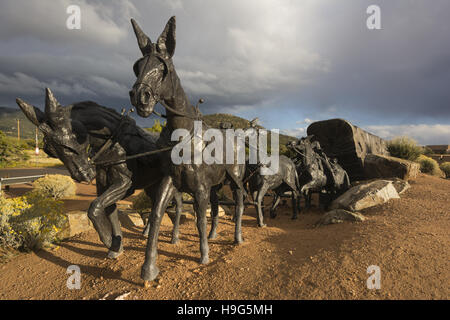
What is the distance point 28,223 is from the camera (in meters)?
4.71

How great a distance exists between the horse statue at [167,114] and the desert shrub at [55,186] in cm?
1038

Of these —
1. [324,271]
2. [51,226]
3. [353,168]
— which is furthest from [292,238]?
[353,168]

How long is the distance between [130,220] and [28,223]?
239 cm

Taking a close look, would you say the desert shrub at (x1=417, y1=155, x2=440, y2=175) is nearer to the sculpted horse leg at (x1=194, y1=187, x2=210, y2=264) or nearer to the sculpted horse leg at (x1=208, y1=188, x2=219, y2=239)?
the sculpted horse leg at (x1=208, y1=188, x2=219, y2=239)

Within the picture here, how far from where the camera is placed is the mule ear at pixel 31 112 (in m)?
3.06

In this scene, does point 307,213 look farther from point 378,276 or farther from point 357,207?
point 378,276

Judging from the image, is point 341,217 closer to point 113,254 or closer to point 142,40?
point 113,254

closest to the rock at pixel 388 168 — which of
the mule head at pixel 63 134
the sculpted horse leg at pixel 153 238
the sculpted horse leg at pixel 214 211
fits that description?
the sculpted horse leg at pixel 214 211

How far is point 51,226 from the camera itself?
16.7 feet

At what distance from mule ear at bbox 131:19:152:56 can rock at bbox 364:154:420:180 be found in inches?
435

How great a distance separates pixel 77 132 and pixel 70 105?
1.51 ft

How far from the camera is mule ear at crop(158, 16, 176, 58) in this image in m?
2.92

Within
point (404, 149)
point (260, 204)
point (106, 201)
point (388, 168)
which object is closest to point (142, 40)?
point (106, 201)

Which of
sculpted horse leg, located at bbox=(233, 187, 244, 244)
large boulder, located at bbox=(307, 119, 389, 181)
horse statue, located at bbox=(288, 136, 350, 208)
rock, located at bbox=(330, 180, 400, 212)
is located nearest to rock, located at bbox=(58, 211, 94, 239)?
sculpted horse leg, located at bbox=(233, 187, 244, 244)
